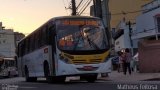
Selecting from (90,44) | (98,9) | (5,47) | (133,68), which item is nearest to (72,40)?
(90,44)

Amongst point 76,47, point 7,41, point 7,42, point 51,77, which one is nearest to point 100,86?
point 76,47

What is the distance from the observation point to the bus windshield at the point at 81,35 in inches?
972

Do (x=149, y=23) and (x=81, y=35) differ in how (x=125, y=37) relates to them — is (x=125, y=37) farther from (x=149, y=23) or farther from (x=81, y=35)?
(x=81, y=35)

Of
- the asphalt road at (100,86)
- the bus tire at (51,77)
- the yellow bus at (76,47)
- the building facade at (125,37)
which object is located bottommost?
the asphalt road at (100,86)

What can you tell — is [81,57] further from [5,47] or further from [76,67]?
[5,47]

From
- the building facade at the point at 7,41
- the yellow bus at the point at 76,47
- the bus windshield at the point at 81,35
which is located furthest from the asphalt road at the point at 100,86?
the building facade at the point at 7,41

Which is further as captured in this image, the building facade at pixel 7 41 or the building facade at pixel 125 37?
the building facade at pixel 7 41

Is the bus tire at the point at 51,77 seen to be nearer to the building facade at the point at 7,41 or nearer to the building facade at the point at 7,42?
the building facade at the point at 7,42

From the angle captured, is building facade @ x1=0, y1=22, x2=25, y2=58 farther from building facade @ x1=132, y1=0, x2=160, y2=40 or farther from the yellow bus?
the yellow bus

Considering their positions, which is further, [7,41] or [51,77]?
[7,41]

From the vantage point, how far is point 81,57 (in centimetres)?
2453

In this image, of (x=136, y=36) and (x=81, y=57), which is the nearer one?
(x=81, y=57)

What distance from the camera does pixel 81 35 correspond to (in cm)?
2488

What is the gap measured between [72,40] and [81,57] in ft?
3.18
